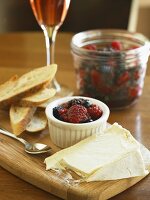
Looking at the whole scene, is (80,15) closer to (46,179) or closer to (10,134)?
(10,134)

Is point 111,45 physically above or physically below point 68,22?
above

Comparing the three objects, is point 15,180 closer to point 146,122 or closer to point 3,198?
point 3,198

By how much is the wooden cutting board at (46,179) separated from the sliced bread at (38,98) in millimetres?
147

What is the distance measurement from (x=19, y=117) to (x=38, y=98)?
0.29 feet

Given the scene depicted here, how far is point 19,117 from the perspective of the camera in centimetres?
129

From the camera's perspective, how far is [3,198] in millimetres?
1033

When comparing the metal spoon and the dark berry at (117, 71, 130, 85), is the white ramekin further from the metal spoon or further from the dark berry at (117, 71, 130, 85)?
the dark berry at (117, 71, 130, 85)

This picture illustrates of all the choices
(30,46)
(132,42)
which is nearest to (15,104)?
(132,42)

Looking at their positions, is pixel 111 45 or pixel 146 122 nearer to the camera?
pixel 146 122

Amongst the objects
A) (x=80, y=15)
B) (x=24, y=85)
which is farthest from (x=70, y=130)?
(x=80, y=15)

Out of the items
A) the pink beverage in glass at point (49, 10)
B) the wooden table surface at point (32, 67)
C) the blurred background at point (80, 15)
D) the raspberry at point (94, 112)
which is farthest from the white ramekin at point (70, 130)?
the blurred background at point (80, 15)

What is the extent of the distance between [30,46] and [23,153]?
2.65 ft

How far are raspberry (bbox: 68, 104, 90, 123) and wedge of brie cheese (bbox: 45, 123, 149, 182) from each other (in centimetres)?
7

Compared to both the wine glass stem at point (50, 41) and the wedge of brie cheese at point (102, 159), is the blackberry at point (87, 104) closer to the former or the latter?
the wedge of brie cheese at point (102, 159)
